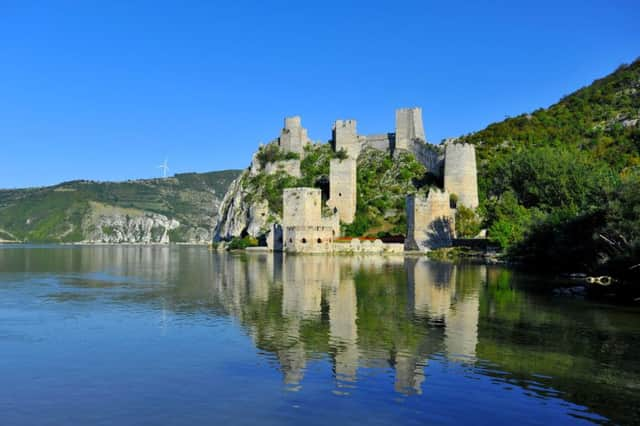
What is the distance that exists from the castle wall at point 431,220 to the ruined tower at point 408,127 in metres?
17.7

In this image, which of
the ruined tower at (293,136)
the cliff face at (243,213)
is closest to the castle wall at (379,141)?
the ruined tower at (293,136)

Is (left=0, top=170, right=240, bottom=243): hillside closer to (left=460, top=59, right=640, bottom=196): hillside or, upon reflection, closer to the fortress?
the fortress

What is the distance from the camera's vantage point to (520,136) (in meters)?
67.8

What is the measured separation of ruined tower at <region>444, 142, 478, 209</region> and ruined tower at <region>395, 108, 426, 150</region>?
12.7 meters

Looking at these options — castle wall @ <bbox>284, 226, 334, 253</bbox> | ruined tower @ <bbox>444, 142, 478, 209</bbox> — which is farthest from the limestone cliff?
ruined tower @ <bbox>444, 142, 478, 209</bbox>

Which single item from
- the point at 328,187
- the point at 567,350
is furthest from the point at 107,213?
the point at 567,350

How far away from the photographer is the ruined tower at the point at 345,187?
59.8 metres

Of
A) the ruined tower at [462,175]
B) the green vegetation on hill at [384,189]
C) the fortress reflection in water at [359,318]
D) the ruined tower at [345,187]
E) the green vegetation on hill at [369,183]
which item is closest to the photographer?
the fortress reflection in water at [359,318]

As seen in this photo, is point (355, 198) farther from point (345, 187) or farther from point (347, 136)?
point (347, 136)

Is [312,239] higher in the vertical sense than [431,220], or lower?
lower

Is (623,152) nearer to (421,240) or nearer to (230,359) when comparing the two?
(421,240)

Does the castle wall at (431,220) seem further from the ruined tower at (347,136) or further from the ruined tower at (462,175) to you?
the ruined tower at (347,136)

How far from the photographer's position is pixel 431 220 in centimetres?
4934

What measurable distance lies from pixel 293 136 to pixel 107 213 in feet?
355
